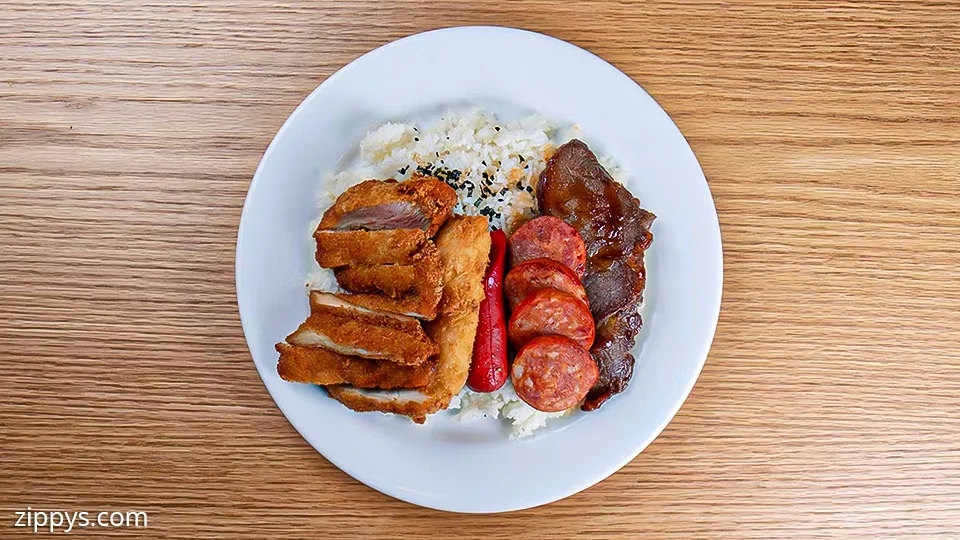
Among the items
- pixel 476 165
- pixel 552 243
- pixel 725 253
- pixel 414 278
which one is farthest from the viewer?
pixel 725 253

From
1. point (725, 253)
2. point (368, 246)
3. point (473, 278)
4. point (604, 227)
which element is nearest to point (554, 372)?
point (473, 278)

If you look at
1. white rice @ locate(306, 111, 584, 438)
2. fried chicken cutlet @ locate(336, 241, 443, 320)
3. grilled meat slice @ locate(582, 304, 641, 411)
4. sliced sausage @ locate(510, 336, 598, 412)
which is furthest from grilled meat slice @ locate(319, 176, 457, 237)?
grilled meat slice @ locate(582, 304, 641, 411)

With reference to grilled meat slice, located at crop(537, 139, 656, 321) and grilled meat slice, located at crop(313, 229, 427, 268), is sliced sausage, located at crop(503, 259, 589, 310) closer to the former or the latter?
grilled meat slice, located at crop(537, 139, 656, 321)

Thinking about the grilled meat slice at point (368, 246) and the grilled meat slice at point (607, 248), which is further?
the grilled meat slice at point (607, 248)

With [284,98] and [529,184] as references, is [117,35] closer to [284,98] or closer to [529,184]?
[284,98]

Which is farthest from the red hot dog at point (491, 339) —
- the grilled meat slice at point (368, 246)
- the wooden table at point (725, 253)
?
the wooden table at point (725, 253)

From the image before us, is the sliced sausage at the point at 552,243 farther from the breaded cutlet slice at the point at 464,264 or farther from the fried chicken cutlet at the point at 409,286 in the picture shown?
the fried chicken cutlet at the point at 409,286

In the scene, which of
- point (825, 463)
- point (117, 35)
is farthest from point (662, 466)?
point (117, 35)

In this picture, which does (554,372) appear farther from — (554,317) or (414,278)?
(414,278)
